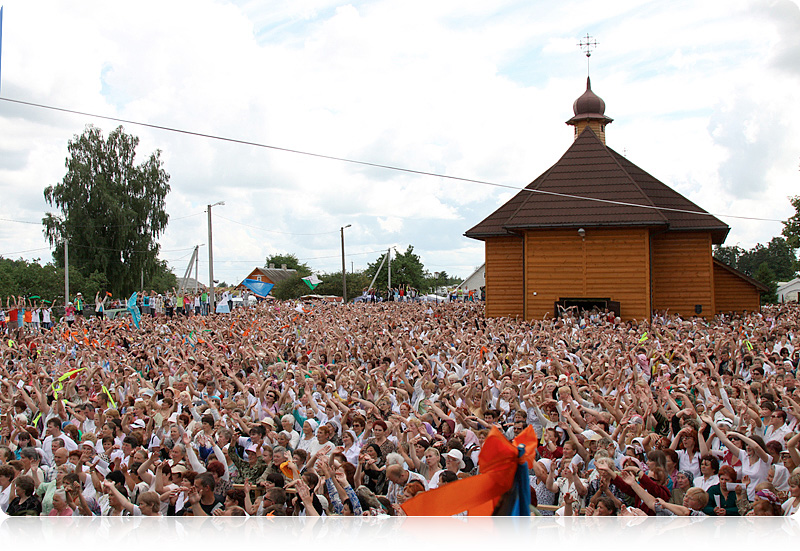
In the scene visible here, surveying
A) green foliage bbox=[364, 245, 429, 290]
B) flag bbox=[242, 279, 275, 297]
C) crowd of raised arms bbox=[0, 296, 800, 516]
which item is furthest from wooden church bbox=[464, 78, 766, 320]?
green foliage bbox=[364, 245, 429, 290]

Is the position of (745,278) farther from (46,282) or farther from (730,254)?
(730,254)

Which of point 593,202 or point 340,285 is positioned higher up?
point 593,202

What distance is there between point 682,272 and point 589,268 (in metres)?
4.57

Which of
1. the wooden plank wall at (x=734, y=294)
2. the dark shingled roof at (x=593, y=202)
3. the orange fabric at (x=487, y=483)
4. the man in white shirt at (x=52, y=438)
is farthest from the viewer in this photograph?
the wooden plank wall at (x=734, y=294)

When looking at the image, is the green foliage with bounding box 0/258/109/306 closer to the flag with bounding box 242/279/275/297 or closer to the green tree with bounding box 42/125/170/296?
the green tree with bounding box 42/125/170/296

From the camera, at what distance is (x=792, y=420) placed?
6.83m

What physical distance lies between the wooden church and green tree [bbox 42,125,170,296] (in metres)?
23.4

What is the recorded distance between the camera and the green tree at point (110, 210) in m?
39.6

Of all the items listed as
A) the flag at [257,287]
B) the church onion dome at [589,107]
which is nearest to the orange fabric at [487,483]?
the flag at [257,287]

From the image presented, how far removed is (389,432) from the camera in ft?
22.9

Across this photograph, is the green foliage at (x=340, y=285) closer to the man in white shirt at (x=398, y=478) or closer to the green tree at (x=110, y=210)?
the green tree at (x=110, y=210)

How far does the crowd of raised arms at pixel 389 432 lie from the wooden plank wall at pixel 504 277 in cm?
1423

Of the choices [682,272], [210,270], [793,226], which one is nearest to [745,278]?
[682,272]

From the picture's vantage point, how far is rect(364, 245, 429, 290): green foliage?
216 ft
